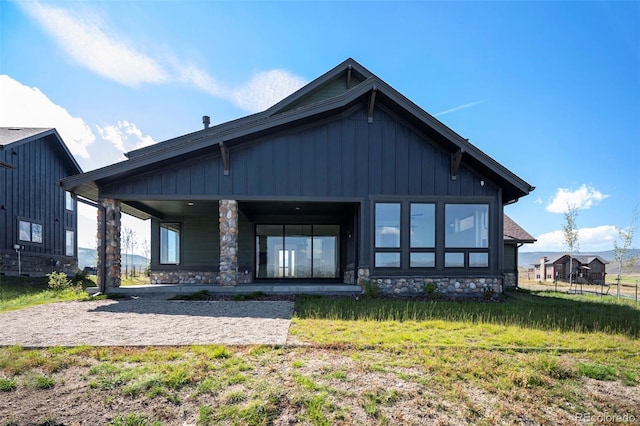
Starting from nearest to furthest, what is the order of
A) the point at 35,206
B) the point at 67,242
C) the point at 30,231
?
the point at 30,231 → the point at 35,206 → the point at 67,242

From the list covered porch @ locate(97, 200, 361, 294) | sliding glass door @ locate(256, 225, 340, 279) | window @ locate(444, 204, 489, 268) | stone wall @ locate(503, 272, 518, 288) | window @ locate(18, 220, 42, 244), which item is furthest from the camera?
window @ locate(18, 220, 42, 244)

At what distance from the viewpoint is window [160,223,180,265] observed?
1365cm

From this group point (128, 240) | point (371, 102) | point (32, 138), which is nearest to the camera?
point (371, 102)

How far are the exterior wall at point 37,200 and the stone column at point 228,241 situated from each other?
36.3ft

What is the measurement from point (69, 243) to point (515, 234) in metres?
26.2

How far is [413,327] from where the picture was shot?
589 cm

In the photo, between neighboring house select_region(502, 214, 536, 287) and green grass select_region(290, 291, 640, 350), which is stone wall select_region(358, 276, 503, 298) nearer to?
green grass select_region(290, 291, 640, 350)

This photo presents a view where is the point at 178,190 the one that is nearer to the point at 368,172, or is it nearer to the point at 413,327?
the point at 368,172

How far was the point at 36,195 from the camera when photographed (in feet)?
61.0

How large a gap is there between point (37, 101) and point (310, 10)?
11437 millimetres

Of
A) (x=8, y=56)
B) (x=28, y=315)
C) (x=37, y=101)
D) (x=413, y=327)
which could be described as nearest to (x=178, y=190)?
(x=28, y=315)

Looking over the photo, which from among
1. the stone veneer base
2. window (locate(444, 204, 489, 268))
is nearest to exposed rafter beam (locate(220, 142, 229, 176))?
the stone veneer base

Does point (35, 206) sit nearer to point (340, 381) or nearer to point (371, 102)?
point (371, 102)

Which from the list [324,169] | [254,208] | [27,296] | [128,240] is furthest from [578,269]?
[128,240]
